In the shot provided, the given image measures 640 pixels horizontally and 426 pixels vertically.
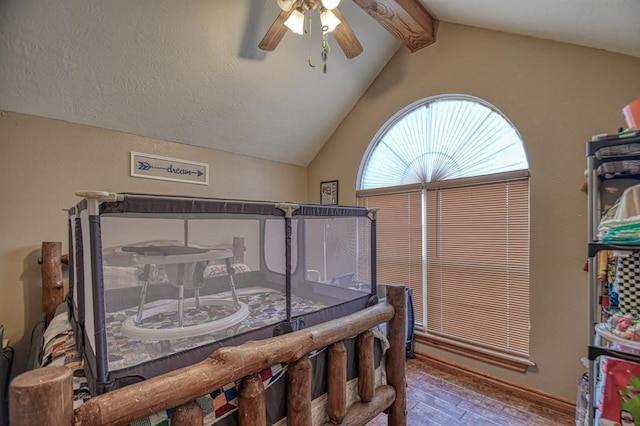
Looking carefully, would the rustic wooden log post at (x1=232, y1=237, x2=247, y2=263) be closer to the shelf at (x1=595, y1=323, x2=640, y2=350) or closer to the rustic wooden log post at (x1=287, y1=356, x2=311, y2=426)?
the rustic wooden log post at (x1=287, y1=356, x2=311, y2=426)

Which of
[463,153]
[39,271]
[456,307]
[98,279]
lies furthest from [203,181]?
[456,307]

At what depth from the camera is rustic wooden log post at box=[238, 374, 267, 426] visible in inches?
41.5

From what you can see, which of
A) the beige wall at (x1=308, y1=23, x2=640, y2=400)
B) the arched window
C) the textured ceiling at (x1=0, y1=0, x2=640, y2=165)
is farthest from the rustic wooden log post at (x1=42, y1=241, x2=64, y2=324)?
the beige wall at (x1=308, y1=23, x2=640, y2=400)

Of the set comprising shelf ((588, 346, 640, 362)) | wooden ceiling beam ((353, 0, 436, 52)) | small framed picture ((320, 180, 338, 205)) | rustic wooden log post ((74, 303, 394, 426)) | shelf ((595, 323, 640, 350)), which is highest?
wooden ceiling beam ((353, 0, 436, 52))

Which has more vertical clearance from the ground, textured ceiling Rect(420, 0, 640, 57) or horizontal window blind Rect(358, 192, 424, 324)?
textured ceiling Rect(420, 0, 640, 57)

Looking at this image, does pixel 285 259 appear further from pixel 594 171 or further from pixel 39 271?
pixel 39 271

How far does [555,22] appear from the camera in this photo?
6.22ft

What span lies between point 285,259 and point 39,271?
7.16 ft

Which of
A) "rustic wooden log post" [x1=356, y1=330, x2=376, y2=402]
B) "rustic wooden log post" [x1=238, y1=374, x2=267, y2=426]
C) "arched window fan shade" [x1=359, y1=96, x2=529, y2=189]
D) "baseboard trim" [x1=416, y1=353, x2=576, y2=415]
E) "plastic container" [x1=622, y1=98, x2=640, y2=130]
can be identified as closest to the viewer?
"rustic wooden log post" [x1=238, y1=374, x2=267, y2=426]

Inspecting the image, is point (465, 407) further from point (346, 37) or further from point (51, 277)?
point (51, 277)

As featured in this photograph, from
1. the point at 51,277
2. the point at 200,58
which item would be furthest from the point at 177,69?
the point at 51,277

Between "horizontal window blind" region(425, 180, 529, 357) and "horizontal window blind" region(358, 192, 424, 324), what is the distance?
0.37 feet

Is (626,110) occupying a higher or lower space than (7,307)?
higher

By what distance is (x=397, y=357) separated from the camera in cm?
172
